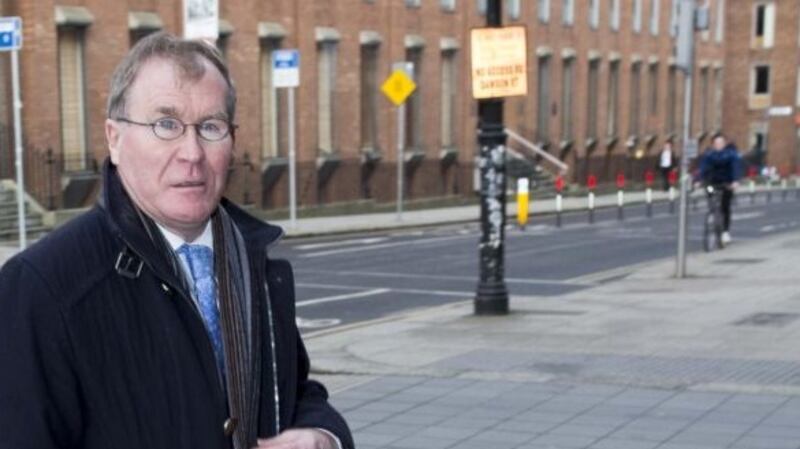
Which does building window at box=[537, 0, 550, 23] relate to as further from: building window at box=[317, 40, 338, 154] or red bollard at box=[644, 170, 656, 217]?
building window at box=[317, 40, 338, 154]

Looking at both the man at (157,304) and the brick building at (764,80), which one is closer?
the man at (157,304)

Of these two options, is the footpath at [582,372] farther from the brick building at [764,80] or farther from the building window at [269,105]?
the brick building at [764,80]

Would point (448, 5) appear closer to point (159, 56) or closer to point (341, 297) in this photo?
point (341, 297)

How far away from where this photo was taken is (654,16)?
56.3m

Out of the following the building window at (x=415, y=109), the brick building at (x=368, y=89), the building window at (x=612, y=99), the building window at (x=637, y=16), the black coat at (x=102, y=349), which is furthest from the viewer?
the building window at (x=637, y=16)

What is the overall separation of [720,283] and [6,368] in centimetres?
1323

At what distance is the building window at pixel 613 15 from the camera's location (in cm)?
5131

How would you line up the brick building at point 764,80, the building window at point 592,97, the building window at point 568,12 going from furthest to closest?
the brick building at point 764,80, the building window at point 592,97, the building window at point 568,12

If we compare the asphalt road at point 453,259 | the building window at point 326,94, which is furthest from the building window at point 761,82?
the building window at point 326,94

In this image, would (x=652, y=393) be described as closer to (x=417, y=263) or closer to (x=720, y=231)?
(x=417, y=263)

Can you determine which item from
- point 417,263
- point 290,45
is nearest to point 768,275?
point 417,263

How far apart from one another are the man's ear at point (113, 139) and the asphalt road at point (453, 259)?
9151 mm

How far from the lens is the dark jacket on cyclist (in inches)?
752

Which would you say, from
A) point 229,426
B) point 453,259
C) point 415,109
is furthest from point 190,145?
point 415,109
